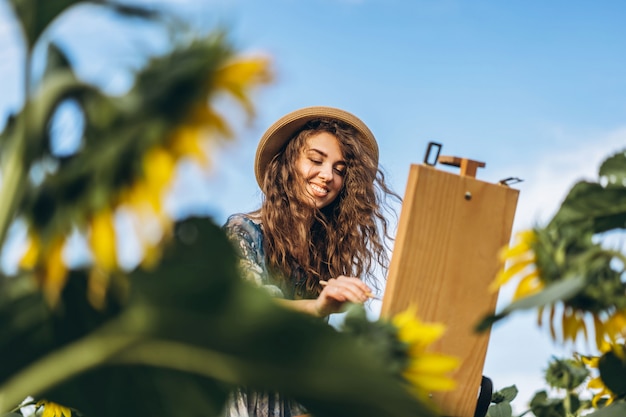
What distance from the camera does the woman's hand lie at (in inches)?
61.4

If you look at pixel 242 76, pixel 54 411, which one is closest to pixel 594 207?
pixel 242 76

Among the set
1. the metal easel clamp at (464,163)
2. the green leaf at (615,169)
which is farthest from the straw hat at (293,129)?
the green leaf at (615,169)

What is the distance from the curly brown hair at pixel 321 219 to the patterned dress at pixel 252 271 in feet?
0.18

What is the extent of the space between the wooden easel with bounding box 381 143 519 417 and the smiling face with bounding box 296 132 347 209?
5.60 feet

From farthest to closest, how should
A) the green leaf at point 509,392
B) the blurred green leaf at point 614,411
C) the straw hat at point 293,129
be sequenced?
the straw hat at point 293,129 < the green leaf at point 509,392 < the blurred green leaf at point 614,411

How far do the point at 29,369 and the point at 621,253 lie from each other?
1.99ft

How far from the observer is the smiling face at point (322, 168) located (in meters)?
2.93

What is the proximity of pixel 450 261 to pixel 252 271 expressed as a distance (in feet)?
5.07

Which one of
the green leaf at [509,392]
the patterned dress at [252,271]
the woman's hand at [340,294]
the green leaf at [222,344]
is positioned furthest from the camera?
the green leaf at [509,392]

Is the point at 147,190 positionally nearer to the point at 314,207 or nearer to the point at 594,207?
the point at 594,207

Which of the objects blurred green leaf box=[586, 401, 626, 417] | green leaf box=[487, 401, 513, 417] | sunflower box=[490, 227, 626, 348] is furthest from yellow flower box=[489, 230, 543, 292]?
green leaf box=[487, 401, 513, 417]

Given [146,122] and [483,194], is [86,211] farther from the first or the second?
[483,194]

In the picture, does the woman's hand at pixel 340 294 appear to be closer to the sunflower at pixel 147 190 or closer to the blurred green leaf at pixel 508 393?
the sunflower at pixel 147 190

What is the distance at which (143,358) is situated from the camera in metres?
0.65
